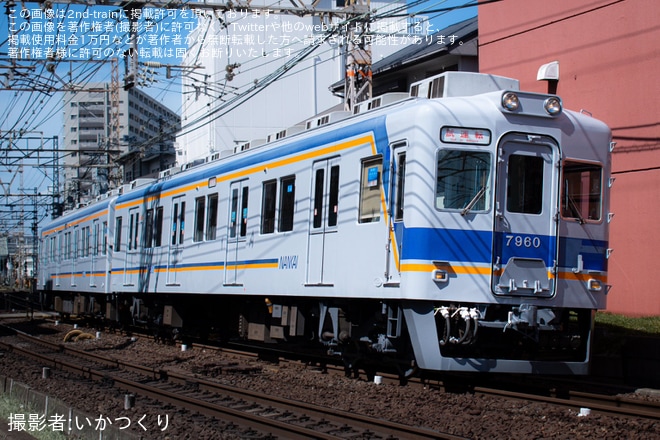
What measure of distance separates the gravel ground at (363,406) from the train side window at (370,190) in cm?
212

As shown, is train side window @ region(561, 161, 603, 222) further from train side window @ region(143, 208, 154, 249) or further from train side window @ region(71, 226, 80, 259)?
train side window @ region(71, 226, 80, 259)

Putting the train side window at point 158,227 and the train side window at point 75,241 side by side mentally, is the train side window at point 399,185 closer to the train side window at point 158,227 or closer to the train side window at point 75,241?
the train side window at point 158,227

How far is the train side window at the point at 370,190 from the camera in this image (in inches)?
396

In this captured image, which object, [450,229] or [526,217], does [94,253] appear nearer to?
[450,229]

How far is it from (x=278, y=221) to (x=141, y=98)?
9838 cm

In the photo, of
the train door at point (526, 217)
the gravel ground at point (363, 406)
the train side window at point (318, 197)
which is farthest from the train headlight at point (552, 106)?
the gravel ground at point (363, 406)

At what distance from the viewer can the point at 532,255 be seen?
31.2 ft

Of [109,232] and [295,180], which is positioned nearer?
[295,180]

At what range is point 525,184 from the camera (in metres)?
9.65

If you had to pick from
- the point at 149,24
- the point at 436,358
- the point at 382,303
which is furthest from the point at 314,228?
the point at 149,24

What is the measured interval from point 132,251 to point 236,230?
655 cm

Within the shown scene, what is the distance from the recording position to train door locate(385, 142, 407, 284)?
955 cm

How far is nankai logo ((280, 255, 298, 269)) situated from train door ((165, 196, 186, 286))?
15.0ft

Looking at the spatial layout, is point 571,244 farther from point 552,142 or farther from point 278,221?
point 278,221
